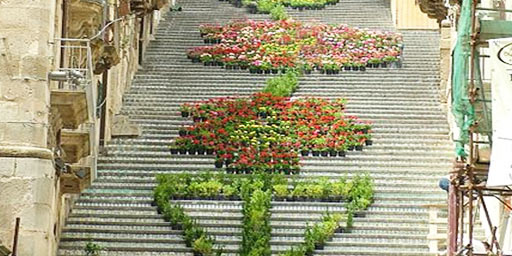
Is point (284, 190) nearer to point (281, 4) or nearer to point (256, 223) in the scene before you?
point (256, 223)

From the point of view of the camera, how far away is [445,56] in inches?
1171

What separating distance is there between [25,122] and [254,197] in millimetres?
7458

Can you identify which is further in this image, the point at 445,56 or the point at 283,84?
the point at 445,56

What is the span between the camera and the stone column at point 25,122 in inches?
625

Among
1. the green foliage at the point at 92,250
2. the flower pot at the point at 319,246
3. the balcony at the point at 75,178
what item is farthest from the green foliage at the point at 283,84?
the balcony at the point at 75,178

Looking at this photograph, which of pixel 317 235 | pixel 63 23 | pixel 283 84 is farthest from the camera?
pixel 283 84

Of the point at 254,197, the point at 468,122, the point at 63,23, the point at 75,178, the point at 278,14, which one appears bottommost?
the point at 254,197

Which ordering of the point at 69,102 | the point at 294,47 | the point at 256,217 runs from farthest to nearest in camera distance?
the point at 294,47 → the point at 256,217 → the point at 69,102

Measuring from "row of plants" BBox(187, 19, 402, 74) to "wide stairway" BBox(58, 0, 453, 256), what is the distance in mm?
326

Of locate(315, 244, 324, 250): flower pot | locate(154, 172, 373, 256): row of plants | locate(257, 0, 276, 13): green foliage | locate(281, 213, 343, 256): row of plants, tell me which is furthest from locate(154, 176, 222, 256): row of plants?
locate(257, 0, 276, 13): green foliage

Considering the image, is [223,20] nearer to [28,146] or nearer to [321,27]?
[321,27]

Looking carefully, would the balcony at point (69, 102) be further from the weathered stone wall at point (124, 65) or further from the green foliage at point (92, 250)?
the weathered stone wall at point (124, 65)

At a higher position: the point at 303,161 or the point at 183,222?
the point at 303,161

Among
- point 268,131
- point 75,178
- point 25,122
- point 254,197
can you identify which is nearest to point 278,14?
point 268,131
